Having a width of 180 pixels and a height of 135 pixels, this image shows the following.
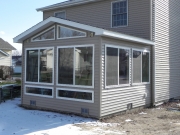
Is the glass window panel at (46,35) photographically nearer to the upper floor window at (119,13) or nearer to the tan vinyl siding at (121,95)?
the tan vinyl siding at (121,95)

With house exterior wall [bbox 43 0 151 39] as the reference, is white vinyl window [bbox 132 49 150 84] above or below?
below

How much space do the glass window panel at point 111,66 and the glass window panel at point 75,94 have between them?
82 centimetres

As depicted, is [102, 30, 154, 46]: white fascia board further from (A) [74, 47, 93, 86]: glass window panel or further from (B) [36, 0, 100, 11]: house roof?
(B) [36, 0, 100, 11]: house roof

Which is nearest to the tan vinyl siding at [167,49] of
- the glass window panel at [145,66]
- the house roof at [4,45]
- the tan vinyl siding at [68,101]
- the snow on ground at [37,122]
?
the glass window panel at [145,66]

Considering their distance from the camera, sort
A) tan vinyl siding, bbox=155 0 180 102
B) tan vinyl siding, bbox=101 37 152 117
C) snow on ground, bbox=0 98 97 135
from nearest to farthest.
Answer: snow on ground, bbox=0 98 97 135 → tan vinyl siding, bbox=101 37 152 117 → tan vinyl siding, bbox=155 0 180 102

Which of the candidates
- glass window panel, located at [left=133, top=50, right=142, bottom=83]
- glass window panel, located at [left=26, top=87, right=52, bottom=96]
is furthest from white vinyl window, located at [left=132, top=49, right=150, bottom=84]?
glass window panel, located at [left=26, top=87, right=52, bottom=96]

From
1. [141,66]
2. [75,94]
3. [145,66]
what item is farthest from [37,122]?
[145,66]

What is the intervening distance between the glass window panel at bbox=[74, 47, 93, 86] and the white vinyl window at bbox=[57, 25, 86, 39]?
1.70 feet

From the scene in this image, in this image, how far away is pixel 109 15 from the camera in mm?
12617

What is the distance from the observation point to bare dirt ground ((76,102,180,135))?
7047 millimetres

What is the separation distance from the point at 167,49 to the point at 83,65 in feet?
19.8

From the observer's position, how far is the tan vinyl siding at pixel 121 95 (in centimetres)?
861

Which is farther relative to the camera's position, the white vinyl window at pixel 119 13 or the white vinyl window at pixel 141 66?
the white vinyl window at pixel 119 13

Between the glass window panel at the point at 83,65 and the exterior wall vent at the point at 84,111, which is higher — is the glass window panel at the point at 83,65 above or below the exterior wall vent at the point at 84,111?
above
